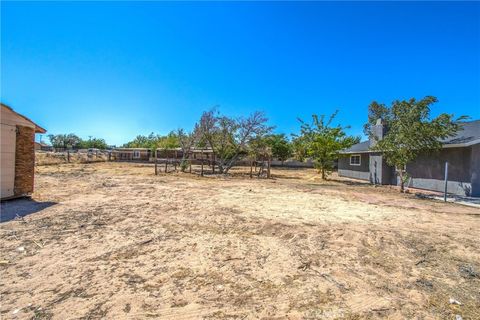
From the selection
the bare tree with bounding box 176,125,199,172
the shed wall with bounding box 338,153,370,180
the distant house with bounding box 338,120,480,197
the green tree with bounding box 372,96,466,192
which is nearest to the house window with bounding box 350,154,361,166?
the shed wall with bounding box 338,153,370,180

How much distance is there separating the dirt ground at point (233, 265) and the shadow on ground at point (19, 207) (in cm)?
5

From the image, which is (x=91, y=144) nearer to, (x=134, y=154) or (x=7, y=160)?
(x=134, y=154)

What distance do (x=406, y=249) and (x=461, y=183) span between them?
9304 millimetres

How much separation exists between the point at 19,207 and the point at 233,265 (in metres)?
6.71

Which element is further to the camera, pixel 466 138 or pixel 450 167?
pixel 450 167

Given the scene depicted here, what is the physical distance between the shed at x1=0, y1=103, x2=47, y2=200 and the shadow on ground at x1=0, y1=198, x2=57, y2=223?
30 centimetres

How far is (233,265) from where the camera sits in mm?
3691

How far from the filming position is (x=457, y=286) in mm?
3252

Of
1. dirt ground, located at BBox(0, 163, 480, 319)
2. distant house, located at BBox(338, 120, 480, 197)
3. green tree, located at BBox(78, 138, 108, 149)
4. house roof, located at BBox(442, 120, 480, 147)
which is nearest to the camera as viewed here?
dirt ground, located at BBox(0, 163, 480, 319)

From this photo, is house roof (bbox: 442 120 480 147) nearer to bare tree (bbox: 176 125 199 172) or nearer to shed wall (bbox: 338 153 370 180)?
shed wall (bbox: 338 153 370 180)

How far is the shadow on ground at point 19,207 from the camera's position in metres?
5.99

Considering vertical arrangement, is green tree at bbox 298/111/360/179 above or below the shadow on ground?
above

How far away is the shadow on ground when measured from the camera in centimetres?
599

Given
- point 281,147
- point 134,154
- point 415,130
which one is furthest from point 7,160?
point 134,154
